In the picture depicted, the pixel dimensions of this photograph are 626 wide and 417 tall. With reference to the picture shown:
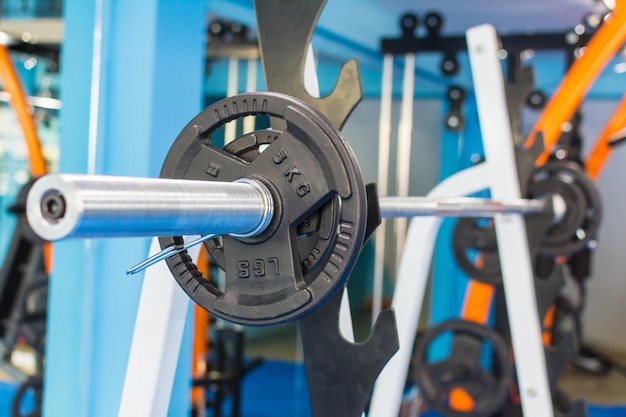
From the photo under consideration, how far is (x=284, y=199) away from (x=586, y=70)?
1556 mm

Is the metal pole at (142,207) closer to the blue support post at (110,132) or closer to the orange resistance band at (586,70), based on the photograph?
the blue support post at (110,132)

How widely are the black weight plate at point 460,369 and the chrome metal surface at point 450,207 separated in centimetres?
44

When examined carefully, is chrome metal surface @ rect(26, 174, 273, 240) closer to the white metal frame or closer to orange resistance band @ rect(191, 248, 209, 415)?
the white metal frame

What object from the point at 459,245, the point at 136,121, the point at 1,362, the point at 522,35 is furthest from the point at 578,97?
the point at 1,362

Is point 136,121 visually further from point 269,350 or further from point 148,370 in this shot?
point 269,350

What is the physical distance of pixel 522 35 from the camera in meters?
2.91

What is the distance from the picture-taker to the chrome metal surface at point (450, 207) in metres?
0.85

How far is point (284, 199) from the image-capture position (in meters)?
0.59

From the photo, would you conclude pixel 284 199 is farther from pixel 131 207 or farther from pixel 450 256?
pixel 450 256

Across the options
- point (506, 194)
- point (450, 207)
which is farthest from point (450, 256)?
point (450, 207)

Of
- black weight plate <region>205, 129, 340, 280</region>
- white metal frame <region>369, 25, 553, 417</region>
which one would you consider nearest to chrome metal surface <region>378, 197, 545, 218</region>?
white metal frame <region>369, 25, 553, 417</region>

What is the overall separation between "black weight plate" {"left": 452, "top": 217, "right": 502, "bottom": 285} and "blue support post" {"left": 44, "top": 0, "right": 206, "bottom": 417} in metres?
0.81

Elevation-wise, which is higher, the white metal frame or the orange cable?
the orange cable

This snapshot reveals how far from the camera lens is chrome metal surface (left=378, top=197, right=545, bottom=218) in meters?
0.85
